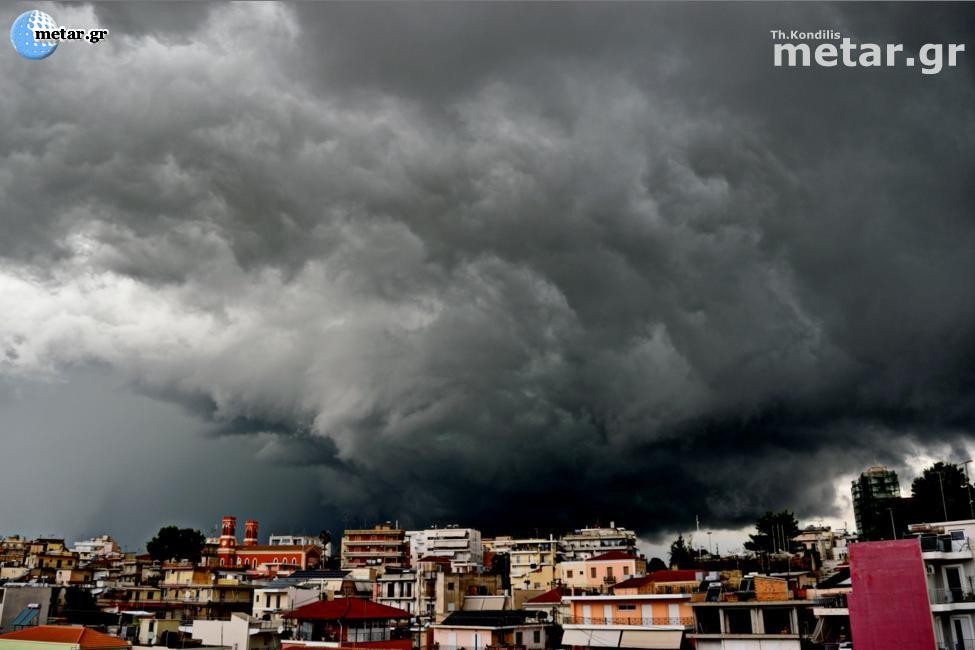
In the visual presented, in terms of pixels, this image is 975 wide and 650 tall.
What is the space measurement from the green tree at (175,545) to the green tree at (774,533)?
429 feet

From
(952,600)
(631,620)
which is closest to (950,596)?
(952,600)

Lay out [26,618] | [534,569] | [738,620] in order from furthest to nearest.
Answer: [534,569] < [26,618] < [738,620]

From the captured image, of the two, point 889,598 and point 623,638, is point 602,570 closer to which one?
point 623,638

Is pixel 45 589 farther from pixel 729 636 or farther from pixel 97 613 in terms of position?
pixel 729 636

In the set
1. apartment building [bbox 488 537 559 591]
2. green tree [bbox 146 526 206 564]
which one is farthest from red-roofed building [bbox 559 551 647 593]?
green tree [bbox 146 526 206 564]

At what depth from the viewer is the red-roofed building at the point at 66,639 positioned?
62219 millimetres

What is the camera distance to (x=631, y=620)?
79938 millimetres

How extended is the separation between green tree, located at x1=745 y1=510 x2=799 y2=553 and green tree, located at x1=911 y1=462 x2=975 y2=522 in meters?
39.7

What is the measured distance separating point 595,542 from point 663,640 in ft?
393

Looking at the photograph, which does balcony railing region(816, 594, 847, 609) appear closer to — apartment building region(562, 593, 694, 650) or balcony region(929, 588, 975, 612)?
balcony region(929, 588, 975, 612)

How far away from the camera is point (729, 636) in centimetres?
7012

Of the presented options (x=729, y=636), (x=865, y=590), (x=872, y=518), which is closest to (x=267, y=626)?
(x=729, y=636)

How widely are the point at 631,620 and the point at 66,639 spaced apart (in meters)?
52.7

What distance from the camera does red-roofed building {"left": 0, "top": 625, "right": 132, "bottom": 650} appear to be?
62219mm
